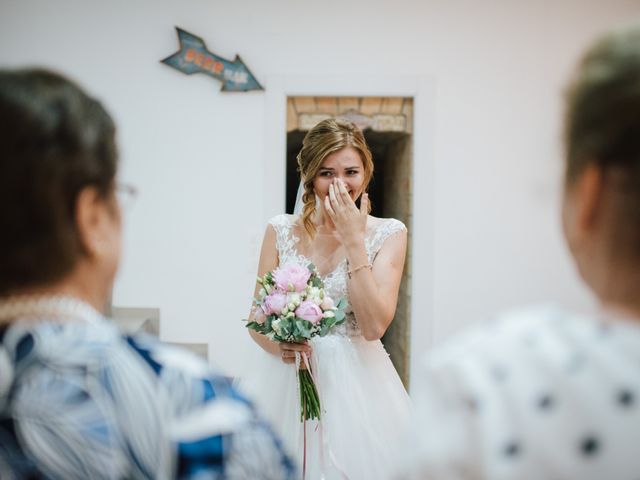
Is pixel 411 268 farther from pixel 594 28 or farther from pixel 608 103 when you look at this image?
pixel 608 103

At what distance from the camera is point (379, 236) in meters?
2.09

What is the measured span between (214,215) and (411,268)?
1.27 m

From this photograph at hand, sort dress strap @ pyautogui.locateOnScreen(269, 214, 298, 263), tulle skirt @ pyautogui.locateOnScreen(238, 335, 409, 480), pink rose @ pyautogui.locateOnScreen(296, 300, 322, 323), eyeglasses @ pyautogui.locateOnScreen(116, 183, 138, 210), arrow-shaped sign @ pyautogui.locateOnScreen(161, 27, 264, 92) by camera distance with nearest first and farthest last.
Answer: eyeglasses @ pyautogui.locateOnScreen(116, 183, 138, 210), pink rose @ pyautogui.locateOnScreen(296, 300, 322, 323), tulle skirt @ pyautogui.locateOnScreen(238, 335, 409, 480), dress strap @ pyautogui.locateOnScreen(269, 214, 298, 263), arrow-shaped sign @ pyautogui.locateOnScreen(161, 27, 264, 92)

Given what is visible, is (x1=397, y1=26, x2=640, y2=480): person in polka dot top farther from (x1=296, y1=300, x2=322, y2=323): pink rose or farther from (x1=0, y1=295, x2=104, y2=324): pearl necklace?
(x1=296, y1=300, x2=322, y2=323): pink rose

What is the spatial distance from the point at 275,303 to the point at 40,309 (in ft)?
3.85

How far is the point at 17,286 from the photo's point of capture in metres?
0.63

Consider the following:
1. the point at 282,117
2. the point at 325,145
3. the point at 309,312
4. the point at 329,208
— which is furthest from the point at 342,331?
the point at 282,117

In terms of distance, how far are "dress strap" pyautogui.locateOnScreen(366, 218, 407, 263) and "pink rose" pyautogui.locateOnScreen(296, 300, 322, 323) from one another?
0.38 metres

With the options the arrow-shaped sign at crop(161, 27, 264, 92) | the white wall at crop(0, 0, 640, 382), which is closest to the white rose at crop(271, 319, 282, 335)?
the white wall at crop(0, 0, 640, 382)

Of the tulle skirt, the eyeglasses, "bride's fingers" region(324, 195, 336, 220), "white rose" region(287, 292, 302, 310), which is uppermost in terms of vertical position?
the eyeglasses

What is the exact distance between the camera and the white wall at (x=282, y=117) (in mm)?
3488

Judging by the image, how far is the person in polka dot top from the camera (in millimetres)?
559

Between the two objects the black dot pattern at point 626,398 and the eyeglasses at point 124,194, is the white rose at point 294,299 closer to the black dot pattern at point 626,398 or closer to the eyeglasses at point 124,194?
the eyeglasses at point 124,194

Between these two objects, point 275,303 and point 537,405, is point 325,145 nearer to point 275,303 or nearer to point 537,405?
point 275,303
